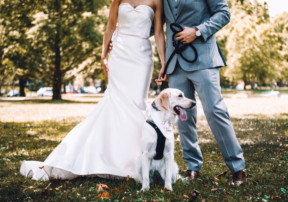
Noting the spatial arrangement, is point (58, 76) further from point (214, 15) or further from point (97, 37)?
point (214, 15)

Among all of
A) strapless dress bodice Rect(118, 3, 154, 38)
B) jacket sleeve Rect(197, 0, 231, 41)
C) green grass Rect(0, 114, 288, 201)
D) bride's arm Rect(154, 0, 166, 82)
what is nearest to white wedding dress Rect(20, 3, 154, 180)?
strapless dress bodice Rect(118, 3, 154, 38)

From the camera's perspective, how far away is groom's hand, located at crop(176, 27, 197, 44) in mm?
4133

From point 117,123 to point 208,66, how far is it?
163 cm

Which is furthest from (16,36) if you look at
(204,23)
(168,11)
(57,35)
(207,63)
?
(207,63)

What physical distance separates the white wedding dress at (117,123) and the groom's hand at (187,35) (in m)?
0.79

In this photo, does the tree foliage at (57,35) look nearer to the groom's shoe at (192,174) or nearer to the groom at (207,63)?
the groom at (207,63)

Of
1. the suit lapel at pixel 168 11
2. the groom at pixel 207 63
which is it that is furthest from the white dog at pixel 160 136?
the suit lapel at pixel 168 11

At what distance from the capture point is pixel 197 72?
13.7 feet

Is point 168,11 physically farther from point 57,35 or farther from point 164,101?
point 57,35

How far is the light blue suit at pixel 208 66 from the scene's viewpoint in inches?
159

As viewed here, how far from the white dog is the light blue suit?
0.33m

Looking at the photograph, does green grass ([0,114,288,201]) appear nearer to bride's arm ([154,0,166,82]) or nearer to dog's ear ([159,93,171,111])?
dog's ear ([159,93,171,111])

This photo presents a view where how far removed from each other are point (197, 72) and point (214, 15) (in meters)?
0.83

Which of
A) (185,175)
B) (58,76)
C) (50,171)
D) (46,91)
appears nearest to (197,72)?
(185,175)
